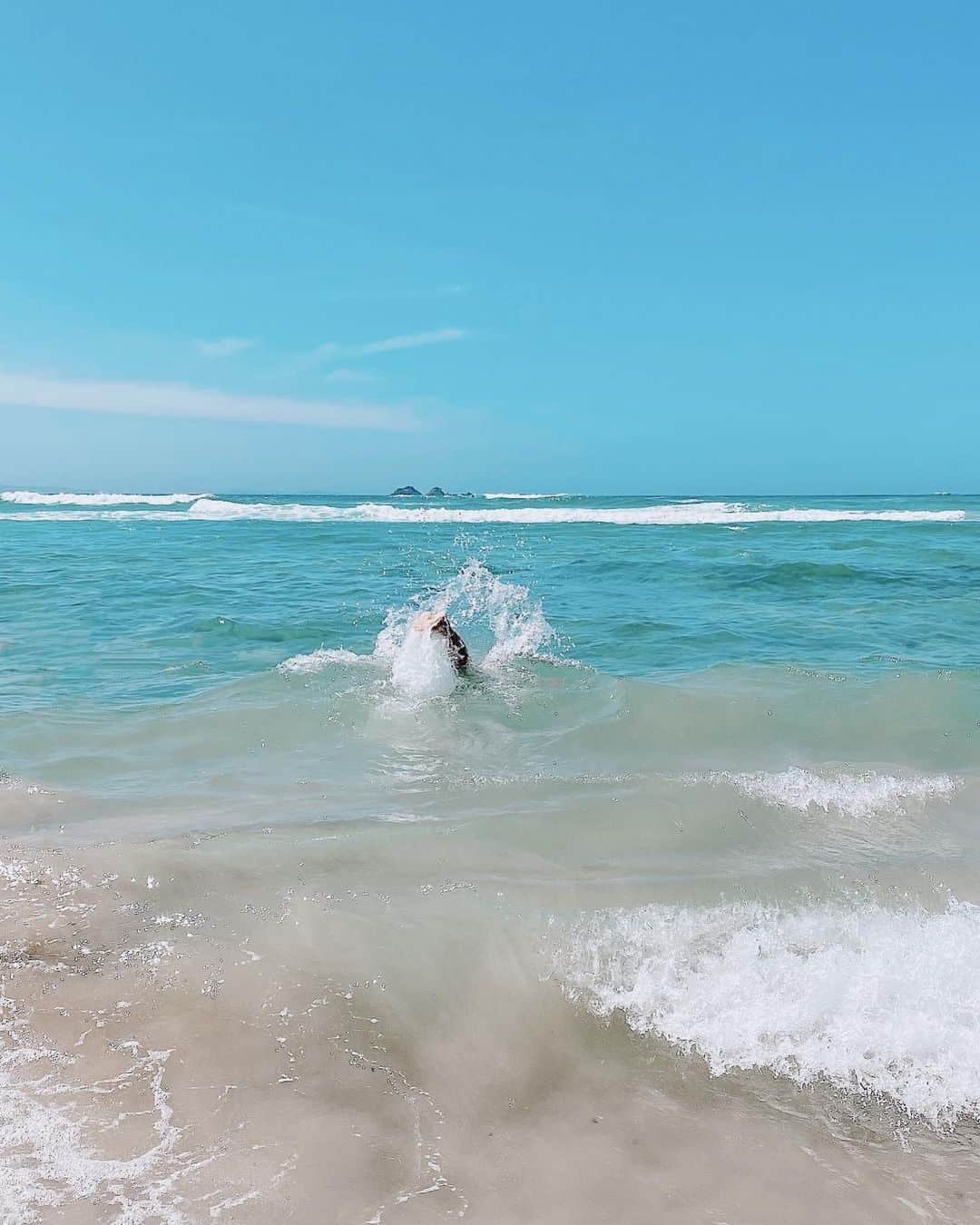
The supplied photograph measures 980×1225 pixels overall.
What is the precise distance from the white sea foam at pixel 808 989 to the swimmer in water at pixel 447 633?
474cm

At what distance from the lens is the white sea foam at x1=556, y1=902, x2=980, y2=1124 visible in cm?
295

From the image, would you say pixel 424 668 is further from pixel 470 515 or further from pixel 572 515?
pixel 470 515

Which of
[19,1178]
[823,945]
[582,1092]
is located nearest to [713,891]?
[823,945]

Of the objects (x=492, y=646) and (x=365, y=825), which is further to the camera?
(x=492, y=646)

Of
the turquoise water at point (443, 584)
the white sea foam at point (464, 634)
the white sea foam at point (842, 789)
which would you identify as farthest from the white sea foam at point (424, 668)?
the white sea foam at point (842, 789)

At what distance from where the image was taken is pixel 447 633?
8.40 meters

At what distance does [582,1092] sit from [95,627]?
9.58 metres

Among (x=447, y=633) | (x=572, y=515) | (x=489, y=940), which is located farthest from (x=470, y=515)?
(x=489, y=940)

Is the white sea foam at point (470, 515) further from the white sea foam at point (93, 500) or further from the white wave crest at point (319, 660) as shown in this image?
the white wave crest at point (319, 660)

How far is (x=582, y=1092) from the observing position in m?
2.84

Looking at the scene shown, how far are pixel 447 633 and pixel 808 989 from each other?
5533 mm

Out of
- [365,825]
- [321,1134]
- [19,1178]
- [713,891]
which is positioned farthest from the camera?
[365,825]

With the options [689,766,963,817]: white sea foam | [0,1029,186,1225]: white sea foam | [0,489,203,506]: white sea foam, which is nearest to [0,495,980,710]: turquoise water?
[689,766,963,817]: white sea foam

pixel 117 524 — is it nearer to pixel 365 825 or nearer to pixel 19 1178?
pixel 365 825
